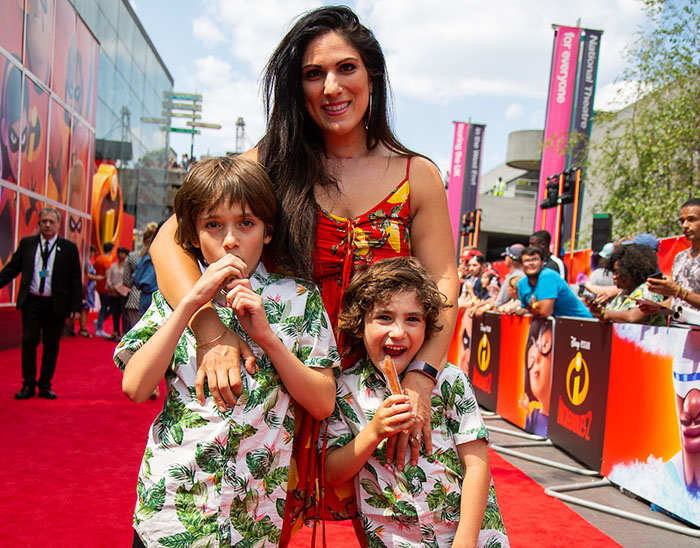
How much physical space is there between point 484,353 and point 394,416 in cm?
654

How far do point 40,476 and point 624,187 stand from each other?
11.4 m

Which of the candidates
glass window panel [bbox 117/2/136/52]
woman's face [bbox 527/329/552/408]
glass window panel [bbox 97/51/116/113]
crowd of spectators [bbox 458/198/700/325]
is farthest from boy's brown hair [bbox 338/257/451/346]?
glass window panel [bbox 117/2/136/52]

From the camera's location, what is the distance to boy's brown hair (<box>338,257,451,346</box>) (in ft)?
5.40

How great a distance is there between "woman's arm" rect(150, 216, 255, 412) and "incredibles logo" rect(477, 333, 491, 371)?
642cm

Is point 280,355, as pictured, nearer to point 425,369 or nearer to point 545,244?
point 425,369

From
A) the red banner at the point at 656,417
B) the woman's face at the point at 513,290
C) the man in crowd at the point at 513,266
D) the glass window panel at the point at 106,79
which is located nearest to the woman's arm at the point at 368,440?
the red banner at the point at 656,417

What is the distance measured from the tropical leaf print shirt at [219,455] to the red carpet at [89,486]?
6.35 feet

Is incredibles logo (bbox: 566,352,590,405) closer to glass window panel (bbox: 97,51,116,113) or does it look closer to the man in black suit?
the man in black suit

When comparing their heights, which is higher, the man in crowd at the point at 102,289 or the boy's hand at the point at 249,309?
the boy's hand at the point at 249,309

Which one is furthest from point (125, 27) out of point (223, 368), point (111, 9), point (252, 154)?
point (223, 368)

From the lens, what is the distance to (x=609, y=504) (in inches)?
164

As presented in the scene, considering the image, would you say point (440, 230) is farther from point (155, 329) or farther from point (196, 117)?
point (196, 117)

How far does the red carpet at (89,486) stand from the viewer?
320 cm

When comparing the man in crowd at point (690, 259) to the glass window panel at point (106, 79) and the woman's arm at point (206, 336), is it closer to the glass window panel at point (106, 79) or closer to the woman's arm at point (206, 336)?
the woman's arm at point (206, 336)
